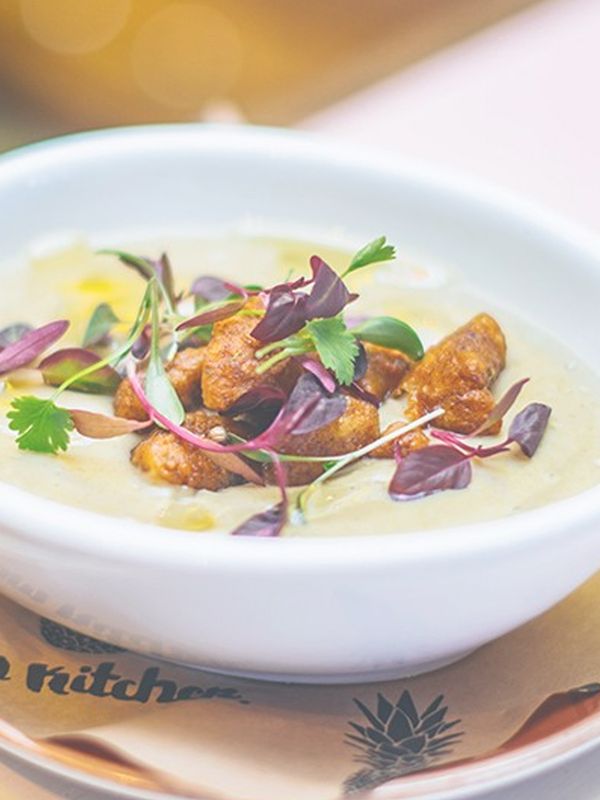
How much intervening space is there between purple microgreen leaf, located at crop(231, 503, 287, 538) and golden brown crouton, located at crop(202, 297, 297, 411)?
0.19 metres

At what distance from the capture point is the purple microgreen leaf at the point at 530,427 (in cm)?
159

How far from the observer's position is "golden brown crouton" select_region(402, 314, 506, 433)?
1.65 m

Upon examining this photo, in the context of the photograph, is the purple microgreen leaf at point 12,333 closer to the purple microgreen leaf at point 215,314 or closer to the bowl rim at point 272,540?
the purple microgreen leaf at point 215,314

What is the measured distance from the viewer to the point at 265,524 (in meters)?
1.40

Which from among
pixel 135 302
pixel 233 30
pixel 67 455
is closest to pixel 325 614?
pixel 67 455

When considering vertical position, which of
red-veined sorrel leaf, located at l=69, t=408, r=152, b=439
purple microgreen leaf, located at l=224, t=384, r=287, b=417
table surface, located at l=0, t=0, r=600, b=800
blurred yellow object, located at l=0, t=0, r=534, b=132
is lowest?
purple microgreen leaf, located at l=224, t=384, r=287, b=417

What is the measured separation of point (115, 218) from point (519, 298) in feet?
2.31

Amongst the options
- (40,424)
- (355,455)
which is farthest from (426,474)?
(40,424)

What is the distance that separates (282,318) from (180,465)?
0.22 meters

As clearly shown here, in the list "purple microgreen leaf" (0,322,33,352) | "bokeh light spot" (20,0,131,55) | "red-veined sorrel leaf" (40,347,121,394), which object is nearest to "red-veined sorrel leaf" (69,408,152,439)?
"red-veined sorrel leaf" (40,347,121,394)

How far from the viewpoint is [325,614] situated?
4.13 feet

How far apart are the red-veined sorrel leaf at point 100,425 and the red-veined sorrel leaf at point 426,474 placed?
0.31 metres

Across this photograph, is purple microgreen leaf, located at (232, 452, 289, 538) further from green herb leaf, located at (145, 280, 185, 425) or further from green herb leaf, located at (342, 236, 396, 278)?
green herb leaf, located at (342, 236, 396, 278)

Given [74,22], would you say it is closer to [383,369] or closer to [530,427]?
[383,369]
